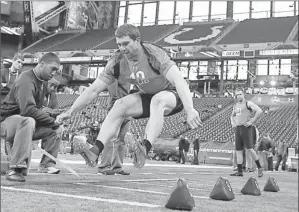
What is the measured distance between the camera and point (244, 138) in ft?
10.8

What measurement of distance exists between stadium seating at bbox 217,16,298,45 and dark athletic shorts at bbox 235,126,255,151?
13.7ft

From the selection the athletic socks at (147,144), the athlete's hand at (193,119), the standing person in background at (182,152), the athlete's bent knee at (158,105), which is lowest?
the standing person in background at (182,152)

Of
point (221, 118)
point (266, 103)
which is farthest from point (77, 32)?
point (266, 103)

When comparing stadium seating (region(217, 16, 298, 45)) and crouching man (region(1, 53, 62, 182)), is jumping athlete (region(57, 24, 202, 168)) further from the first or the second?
stadium seating (region(217, 16, 298, 45))

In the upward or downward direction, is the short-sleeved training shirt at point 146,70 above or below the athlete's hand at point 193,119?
above

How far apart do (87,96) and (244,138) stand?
7.15 ft

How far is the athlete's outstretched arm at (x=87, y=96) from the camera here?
53.9 inches

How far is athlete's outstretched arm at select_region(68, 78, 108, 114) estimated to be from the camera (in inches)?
53.9

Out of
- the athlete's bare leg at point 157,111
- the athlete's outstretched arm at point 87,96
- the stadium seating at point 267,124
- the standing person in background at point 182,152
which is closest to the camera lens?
the athlete's bare leg at point 157,111

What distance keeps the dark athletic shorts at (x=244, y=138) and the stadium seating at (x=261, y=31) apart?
418 cm

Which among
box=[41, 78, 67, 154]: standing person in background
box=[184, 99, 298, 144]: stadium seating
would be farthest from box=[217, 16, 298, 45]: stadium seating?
box=[41, 78, 67, 154]: standing person in background

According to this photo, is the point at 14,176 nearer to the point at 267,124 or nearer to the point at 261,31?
the point at 267,124

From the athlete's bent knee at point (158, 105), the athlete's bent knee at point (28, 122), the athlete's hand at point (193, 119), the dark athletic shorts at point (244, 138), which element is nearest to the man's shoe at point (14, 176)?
the athlete's bent knee at point (28, 122)

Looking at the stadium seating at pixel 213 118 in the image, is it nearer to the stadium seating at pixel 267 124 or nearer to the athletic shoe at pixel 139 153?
the stadium seating at pixel 267 124
